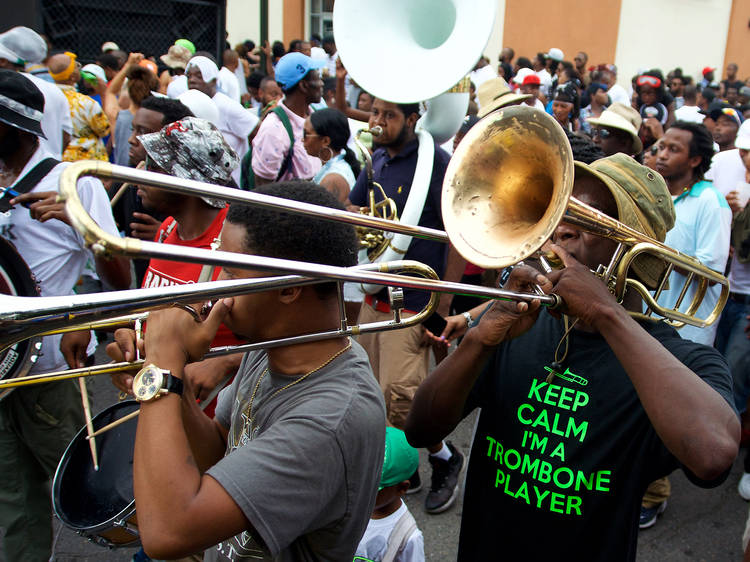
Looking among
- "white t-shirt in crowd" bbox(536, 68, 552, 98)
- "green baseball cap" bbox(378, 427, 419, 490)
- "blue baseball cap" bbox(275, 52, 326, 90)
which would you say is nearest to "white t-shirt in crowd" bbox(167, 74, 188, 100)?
"blue baseball cap" bbox(275, 52, 326, 90)

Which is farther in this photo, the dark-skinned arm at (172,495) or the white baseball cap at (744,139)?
the white baseball cap at (744,139)

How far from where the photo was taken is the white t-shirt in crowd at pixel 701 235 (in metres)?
3.90

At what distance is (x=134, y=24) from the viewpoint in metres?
10.5

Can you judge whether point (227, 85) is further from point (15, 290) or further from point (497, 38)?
point (497, 38)

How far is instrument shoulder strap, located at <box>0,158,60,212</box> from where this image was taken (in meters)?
2.67

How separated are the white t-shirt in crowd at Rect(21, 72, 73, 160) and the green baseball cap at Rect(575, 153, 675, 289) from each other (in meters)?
3.82

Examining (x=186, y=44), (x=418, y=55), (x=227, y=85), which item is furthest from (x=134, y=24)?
(x=418, y=55)

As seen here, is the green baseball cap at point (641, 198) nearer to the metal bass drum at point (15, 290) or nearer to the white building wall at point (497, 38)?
the metal bass drum at point (15, 290)

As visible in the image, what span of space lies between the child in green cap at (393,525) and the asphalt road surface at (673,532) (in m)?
0.96

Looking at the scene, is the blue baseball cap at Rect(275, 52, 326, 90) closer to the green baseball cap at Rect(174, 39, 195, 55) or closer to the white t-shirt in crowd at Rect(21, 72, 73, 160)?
the white t-shirt in crowd at Rect(21, 72, 73, 160)

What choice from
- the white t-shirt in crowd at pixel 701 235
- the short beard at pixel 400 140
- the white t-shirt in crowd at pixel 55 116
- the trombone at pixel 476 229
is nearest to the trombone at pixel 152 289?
the trombone at pixel 476 229

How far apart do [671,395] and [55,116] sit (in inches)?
182

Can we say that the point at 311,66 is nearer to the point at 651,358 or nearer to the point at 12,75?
the point at 12,75

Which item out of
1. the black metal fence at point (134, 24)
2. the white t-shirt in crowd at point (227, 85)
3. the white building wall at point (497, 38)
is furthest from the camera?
the white building wall at point (497, 38)
